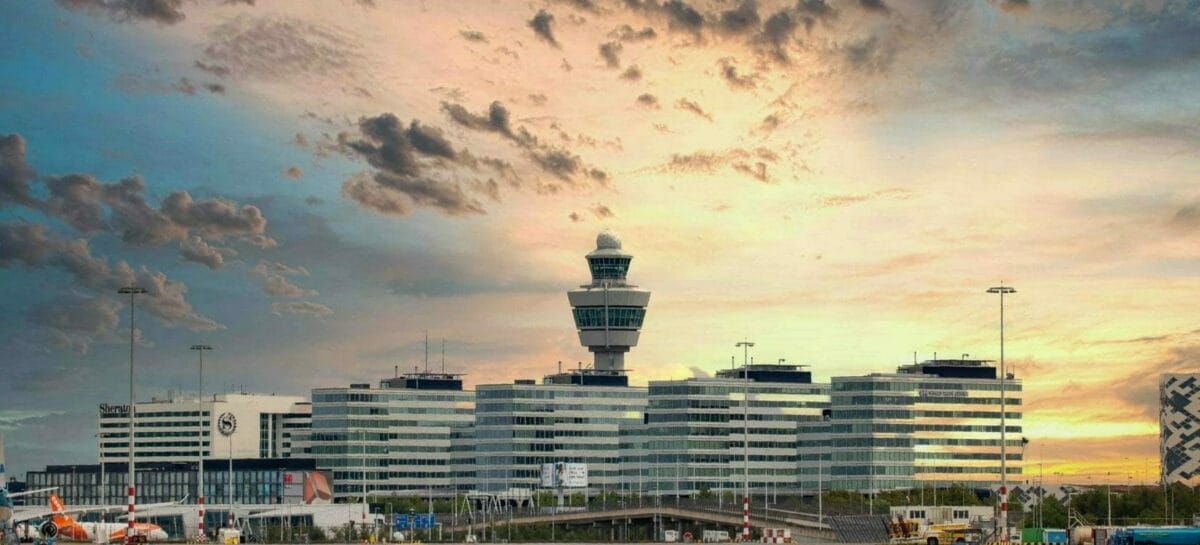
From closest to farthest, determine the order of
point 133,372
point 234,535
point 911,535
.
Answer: point 133,372 → point 911,535 → point 234,535

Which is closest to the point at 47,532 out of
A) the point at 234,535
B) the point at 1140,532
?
the point at 234,535

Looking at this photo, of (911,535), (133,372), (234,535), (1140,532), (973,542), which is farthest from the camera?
(234,535)

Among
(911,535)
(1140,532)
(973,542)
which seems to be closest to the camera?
(1140,532)

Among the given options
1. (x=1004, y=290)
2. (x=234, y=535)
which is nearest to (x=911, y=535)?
(x=1004, y=290)

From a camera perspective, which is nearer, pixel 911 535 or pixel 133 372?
pixel 133 372

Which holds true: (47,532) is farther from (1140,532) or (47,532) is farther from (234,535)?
(1140,532)

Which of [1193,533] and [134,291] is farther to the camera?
[134,291]

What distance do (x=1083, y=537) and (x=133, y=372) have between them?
94.6 meters

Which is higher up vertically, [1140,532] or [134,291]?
[134,291]

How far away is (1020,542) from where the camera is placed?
547 feet

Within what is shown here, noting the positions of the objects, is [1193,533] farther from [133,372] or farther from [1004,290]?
[133,372]

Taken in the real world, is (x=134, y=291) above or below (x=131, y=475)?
above

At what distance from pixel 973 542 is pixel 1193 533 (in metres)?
25.1

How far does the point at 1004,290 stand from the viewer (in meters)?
163
